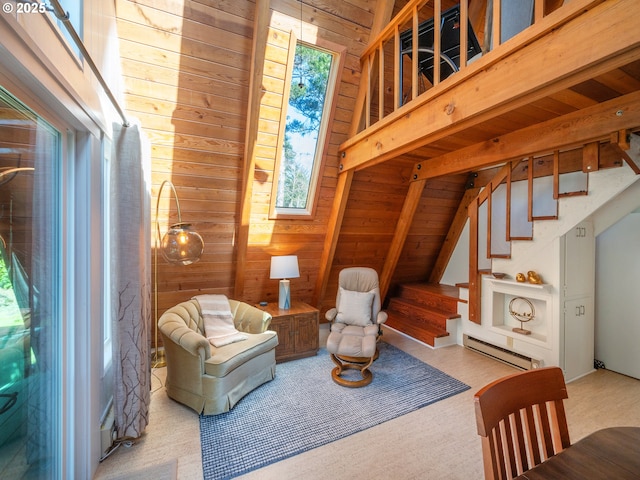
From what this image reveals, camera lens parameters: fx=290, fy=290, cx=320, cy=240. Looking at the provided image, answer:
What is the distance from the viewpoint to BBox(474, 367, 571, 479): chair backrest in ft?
2.94

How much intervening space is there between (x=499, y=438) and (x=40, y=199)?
2.09 metres

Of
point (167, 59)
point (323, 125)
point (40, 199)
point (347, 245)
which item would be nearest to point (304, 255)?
point (347, 245)

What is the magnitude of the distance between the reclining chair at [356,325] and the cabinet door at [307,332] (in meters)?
0.24

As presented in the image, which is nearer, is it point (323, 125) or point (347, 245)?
point (323, 125)

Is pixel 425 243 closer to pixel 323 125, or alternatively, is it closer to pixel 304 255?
pixel 304 255

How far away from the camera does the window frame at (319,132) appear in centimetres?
262

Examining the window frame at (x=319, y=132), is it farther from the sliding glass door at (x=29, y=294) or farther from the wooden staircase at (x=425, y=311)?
the wooden staircase at (x=425, y=311)

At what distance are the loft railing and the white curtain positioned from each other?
206 cm

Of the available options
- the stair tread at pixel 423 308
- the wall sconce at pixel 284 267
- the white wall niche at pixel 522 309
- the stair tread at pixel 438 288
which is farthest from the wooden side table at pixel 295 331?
the white wall niche at pixel 522 309

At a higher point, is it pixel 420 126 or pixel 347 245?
pixel 420 126

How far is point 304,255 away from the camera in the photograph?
388cm

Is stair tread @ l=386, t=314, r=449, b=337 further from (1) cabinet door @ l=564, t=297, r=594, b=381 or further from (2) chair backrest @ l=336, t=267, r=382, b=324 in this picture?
(1) cabinet door @ l=564, t=297, r=594, b=381

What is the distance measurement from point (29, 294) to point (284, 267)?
90.3 inches
